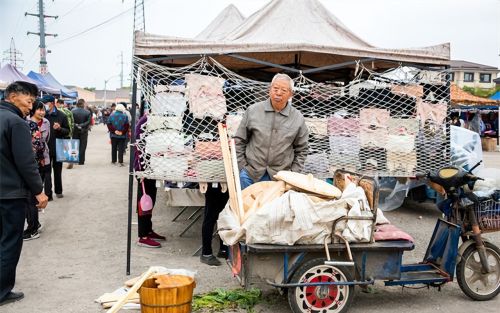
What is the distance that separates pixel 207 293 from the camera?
4.46 meters

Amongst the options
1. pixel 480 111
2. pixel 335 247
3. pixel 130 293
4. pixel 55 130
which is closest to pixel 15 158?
pixel 130 293

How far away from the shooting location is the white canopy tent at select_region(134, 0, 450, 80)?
17.2 feet

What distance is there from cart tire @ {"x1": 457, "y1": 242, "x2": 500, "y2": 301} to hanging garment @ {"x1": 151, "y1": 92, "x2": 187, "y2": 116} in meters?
3.28

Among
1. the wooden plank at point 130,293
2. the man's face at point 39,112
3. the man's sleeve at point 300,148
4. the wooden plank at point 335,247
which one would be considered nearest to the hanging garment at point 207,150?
the man's sleeve at point 300,148

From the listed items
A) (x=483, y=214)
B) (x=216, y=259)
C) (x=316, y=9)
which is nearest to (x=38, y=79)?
(x=316, y=9)

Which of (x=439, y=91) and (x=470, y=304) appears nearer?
(x=470, y=304)

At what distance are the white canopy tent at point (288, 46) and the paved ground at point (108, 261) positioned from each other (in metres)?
2.36

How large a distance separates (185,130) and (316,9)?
3.42 m

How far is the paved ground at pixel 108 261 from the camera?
4277mm

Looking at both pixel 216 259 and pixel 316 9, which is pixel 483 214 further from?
pixel 316 9

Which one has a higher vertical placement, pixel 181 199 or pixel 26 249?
pixel 181 199

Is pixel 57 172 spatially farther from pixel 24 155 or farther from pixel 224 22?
pixel 24 155

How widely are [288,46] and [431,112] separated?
6.96 ft

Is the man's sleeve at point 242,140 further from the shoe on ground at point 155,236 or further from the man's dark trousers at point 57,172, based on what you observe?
the man's dark trousers at point 57,172
